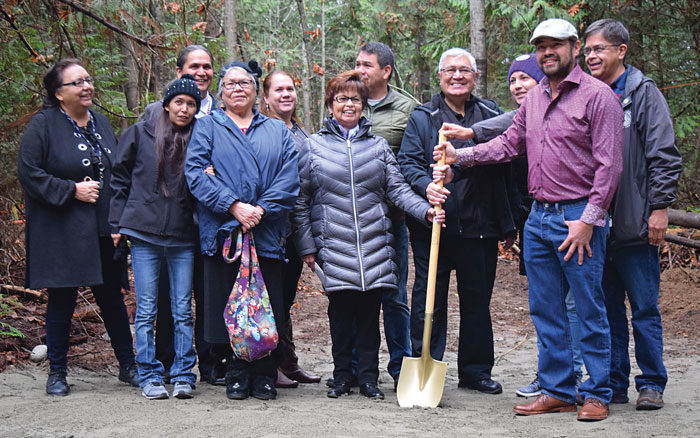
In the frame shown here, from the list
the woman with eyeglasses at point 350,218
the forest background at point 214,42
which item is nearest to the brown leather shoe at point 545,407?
the woman with eyeglasses at point 350,218

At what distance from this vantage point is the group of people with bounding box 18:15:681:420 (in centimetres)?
432

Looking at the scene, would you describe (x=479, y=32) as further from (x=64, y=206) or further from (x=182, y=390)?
(x=182, y=390)

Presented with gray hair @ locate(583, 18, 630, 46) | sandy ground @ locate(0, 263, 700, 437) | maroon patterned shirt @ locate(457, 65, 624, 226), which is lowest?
sandy ground @ locate(0, 263, 700, 437)

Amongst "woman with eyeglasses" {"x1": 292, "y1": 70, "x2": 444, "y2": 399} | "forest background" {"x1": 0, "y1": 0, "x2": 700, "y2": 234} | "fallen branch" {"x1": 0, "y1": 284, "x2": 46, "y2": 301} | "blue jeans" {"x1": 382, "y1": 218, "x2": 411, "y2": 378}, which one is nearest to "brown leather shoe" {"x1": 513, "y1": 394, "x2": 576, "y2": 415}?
"woman with eyeglasses" {"x1": 292, "y1": 70, "x2": 444, "y2": 399}

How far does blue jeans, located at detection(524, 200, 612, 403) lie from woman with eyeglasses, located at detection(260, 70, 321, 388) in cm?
190

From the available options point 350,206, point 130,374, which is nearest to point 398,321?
point 350,206

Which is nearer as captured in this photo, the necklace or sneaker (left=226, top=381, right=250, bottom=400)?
sneaker (left=226, top=381, right=250, bottom=400)

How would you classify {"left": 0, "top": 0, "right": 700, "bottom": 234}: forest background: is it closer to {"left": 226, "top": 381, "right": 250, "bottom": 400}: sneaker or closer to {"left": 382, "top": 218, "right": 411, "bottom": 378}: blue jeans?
{"left": 226, "top": 381, "right": 250, "bottom": 400}: sneaker

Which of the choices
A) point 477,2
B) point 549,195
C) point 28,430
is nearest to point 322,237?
point 549,195

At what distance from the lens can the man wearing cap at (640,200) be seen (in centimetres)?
417

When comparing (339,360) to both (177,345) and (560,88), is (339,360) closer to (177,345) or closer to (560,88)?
(177,345)

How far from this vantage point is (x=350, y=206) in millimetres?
4895

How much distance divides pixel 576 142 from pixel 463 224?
3.82ft

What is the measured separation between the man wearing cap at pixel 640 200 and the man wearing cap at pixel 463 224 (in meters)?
0.89
